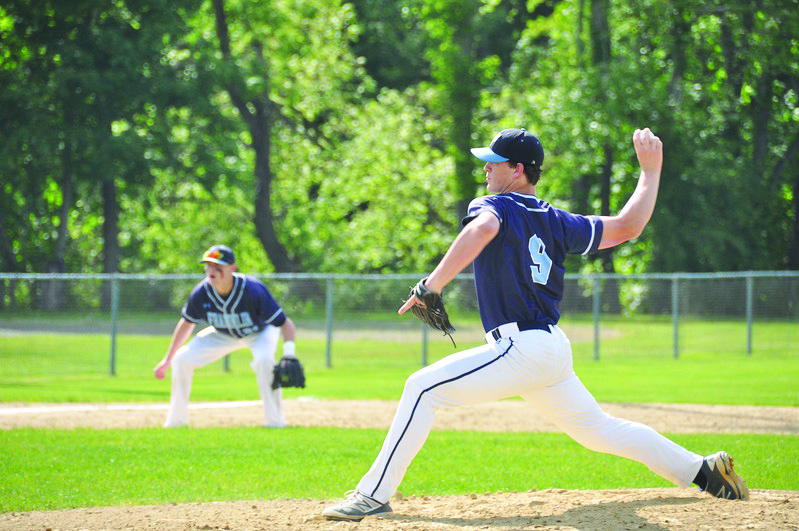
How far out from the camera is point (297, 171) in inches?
1613

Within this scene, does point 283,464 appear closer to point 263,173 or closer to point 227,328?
point 227,328

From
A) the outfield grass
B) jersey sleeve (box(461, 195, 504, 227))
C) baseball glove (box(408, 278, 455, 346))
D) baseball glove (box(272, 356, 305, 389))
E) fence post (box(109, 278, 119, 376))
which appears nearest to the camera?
baseball glove (box(408, 278, 455, 346))

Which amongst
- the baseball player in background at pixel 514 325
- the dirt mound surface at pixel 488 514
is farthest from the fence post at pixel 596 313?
the baseball player in background at pixel 514 325

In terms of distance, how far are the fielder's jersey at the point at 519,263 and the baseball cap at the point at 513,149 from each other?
8.3 inches

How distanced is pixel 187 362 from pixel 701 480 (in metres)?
6.34

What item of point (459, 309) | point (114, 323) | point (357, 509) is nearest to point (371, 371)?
point (459, 309)

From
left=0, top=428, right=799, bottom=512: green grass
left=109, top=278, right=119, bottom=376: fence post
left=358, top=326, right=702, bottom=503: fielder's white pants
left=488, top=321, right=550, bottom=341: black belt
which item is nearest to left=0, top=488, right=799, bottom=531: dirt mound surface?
left=358, top=326, right=702, bottom=503: fielder's white pants

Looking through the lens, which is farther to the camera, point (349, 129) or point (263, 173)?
point (349, 129)

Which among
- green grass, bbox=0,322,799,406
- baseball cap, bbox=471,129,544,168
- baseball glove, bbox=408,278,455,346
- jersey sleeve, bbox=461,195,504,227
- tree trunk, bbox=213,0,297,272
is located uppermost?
tree trunk, bbox=213,0,297,272

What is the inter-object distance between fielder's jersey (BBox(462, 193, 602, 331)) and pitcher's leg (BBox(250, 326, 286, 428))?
18.4ft

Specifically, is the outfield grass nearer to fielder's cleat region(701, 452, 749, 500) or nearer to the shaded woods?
fielder's cleat region(701, 452, 749, 500)

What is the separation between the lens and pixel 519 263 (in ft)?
16.9

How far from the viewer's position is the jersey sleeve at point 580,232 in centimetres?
542

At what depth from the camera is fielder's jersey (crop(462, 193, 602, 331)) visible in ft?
16.8
